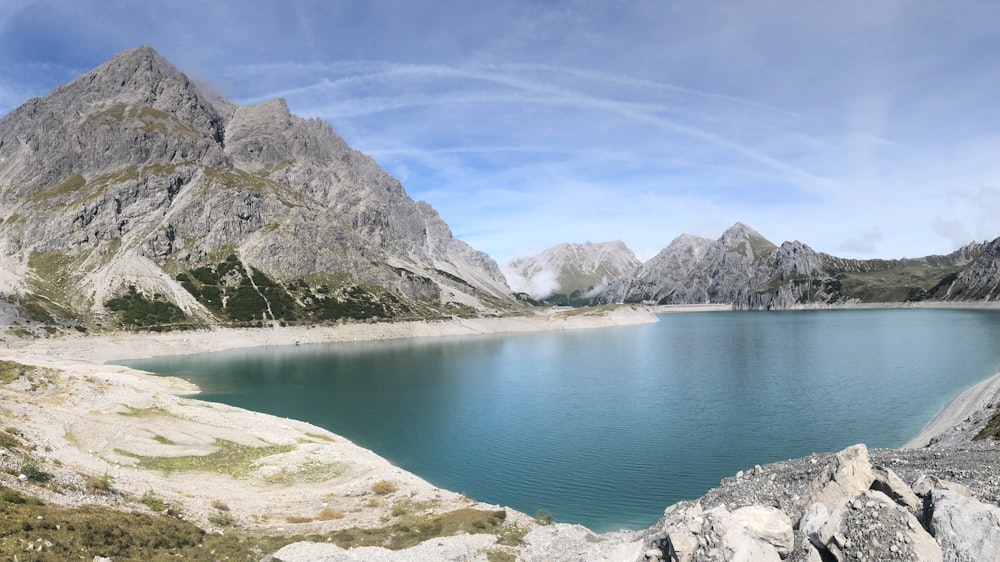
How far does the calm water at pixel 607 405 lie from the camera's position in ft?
150

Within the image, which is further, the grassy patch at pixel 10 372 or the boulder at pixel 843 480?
the grassy patch at pixel 10 372

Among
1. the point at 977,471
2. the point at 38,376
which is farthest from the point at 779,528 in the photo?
the point at 38,376

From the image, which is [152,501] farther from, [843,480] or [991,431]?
[991,431]

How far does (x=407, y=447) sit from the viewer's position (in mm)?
57781

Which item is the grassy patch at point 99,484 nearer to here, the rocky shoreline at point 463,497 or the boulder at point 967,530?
the rocky shoreline at point 463,497

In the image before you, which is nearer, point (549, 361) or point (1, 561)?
point (1, 561)

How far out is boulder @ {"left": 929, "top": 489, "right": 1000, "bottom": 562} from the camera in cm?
1502

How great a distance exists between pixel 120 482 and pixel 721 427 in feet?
187

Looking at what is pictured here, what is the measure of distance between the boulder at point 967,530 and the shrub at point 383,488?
30.8 meters

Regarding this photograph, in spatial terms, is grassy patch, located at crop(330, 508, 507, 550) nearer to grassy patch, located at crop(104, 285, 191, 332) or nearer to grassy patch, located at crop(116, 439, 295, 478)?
grassy patch, located at crop(116, 439, 295, 478)

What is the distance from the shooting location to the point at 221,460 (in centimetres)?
4294

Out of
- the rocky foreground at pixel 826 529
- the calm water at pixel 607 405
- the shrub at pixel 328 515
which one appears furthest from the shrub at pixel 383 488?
the rocky foreground at pixel 826 529

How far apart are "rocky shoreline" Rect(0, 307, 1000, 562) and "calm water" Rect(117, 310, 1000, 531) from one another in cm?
701

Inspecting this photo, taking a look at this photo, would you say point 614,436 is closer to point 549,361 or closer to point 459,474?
point 459,474
